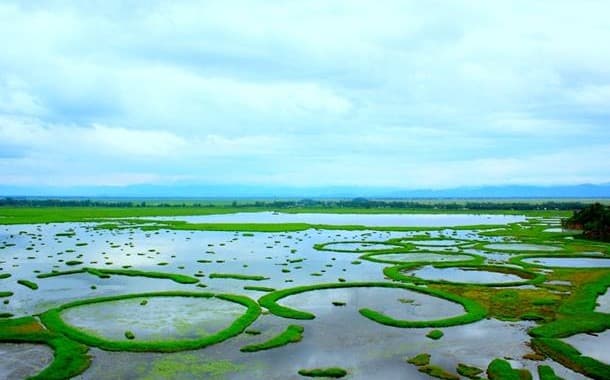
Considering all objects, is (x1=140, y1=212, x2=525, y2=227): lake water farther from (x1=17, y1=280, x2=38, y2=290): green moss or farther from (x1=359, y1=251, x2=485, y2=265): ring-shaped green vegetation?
(x1=17, y1=280, x2=38, y2=290): green moss

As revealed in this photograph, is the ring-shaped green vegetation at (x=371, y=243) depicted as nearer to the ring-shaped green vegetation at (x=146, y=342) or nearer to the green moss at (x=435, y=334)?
the ring-shaped green vegetation at (x=146, y=342)

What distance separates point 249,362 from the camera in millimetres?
18453

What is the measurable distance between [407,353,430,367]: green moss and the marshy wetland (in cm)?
8

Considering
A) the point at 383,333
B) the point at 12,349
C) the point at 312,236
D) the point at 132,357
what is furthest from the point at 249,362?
the point at 312,236

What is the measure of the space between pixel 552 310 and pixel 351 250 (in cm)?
2676

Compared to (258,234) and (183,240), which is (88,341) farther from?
(258,234)

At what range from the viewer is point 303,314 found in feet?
81.7

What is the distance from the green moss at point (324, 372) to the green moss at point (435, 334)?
5722 millimetres

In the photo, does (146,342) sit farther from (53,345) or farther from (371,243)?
(371,243)

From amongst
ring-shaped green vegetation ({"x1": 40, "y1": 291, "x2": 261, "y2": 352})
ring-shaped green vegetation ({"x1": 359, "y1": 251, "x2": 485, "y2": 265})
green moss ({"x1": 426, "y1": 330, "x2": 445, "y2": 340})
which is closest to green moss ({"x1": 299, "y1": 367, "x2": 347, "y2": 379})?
ring-shaped green vegetation ({"x1": 40, "y1": 291, "x2": 261, "y2": 352})

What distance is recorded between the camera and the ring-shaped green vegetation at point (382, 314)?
23.5m

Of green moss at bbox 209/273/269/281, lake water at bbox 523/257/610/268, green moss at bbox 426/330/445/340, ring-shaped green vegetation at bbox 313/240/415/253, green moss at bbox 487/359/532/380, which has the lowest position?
green moss at bbox 487/359/532/380

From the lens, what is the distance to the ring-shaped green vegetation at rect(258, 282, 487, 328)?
77.2 feet

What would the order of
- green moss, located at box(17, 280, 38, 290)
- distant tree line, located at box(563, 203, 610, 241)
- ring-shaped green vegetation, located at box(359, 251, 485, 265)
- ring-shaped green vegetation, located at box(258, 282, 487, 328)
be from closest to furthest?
ring-shaped green vegetation, located at box(258, 282, 487, 328) < green moss, located at box(17, 280, 38, 290) < ring-shaped green vegetation, located at box(359, 251, 485, 265) < distant tree line, located at box(563, 203, 610, 241)
